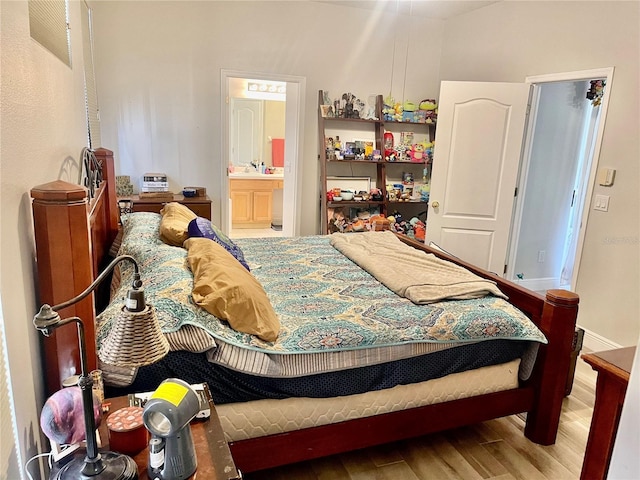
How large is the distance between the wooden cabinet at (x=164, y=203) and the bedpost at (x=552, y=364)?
3.07 metres

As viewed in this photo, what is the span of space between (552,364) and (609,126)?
2.04 m

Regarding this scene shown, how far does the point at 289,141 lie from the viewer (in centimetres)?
466

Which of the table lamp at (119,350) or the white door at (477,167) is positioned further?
the white door at (477,167)

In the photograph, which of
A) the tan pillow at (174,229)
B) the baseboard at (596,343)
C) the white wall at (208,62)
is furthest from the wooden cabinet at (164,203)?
the baseboard at (596,343)

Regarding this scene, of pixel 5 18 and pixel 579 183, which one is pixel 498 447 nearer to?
pixel 5 18

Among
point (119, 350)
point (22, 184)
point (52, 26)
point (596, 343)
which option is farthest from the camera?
point (596, 343)

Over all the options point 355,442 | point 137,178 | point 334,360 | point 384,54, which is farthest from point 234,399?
point 384,54

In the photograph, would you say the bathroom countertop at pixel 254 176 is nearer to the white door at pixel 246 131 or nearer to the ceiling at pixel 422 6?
the white door at pixel 246 131

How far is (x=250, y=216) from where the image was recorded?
6684 mm

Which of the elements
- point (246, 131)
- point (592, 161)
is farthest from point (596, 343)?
point (246, 131)

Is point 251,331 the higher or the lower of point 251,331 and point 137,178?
the lower

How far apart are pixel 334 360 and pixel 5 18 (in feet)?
4.76

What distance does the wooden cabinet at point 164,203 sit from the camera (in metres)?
3.87

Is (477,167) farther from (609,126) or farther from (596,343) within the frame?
(596,343)
